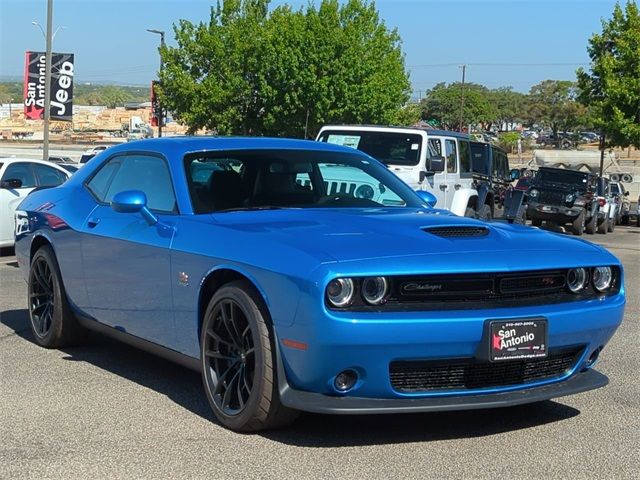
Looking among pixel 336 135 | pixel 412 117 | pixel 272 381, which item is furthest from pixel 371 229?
pixel 412 117

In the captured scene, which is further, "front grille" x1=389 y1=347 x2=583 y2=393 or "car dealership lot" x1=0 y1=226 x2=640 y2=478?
"front grille" x1=389 y1=347 x2=583 y2=393

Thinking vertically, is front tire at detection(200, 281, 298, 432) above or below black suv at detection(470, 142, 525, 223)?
below

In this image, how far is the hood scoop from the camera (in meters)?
4.88

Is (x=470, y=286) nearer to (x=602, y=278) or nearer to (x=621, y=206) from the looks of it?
(x=602, y=278)

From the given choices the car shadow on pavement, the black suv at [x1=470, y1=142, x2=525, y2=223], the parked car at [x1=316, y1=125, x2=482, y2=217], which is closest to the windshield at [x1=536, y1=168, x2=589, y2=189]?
the black suv at [x1=470, y1=142, x2=525, y2=223]

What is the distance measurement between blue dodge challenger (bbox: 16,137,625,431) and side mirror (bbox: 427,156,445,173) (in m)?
7.26

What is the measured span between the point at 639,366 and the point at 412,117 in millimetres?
41677

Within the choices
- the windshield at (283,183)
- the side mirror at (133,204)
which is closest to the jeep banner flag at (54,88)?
the windshield at (283,183)

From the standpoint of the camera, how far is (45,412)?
5188mm

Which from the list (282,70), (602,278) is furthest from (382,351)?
(282,70)

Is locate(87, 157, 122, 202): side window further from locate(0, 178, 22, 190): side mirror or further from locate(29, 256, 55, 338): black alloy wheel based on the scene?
locate(0, 178, 22, 190): side mirror

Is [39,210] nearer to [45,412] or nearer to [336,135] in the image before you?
[45,412]

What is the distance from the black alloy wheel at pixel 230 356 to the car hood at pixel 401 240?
440mm

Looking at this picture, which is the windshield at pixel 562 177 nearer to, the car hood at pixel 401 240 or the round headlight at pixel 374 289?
the car hood at pixel 401 240
